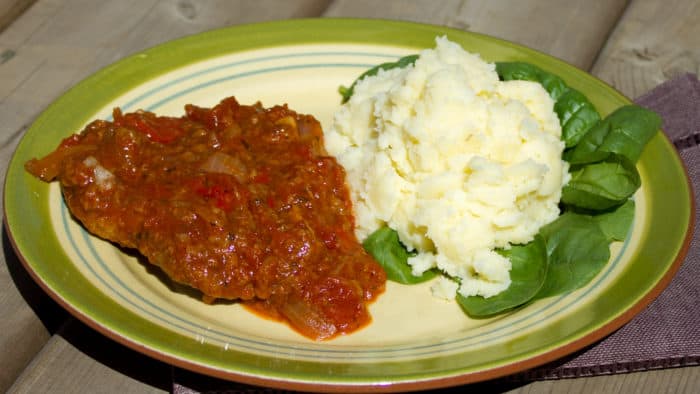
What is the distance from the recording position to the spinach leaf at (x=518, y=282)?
387cm

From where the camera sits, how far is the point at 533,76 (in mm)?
4898

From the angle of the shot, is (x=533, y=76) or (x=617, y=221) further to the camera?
(x=533, y=76)

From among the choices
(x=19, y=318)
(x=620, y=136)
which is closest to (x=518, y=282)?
(x=620, y=136)

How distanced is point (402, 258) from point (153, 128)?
62.6 inches

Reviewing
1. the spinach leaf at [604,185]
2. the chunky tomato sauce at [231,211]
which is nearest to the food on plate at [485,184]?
the spinach leaf at [604,185]

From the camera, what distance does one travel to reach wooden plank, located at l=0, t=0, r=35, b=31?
6.27 metres

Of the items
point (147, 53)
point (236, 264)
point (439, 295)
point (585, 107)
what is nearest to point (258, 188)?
point (236, 264)

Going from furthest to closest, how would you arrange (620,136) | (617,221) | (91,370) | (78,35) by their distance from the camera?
(78,35) → (620,136) → (617,221) → (91,370)

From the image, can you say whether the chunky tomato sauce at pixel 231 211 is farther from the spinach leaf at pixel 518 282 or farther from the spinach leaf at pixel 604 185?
the spinach leaf at pixel 604 185

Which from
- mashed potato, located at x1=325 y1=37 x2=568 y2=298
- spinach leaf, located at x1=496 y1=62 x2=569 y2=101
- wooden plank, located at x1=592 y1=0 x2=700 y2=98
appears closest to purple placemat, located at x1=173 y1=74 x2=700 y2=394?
mashed potato, located at x1=325 y1=37 x2=568 y2=298

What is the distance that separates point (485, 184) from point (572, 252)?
22.3 inches

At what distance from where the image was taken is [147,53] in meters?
5.21

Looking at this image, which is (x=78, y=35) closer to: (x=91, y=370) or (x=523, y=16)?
(x=91, y=370)

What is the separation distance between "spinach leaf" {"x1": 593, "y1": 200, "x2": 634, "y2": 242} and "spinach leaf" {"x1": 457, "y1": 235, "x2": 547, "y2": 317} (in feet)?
1.14
